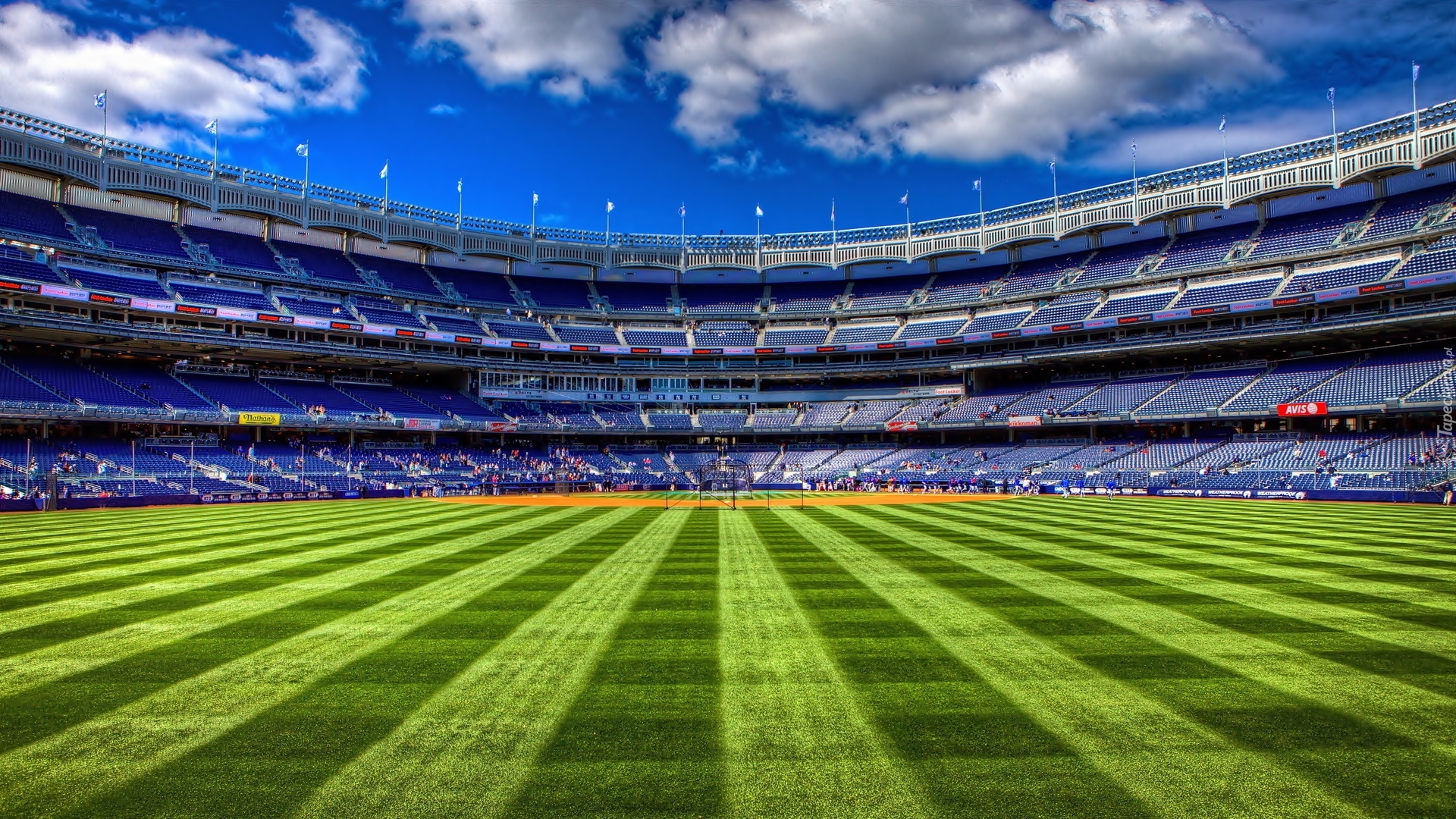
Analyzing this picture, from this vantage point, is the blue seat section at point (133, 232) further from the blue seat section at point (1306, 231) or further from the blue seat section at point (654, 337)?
the blue seat section at point (1306, 231)

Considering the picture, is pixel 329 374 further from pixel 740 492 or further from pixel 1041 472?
pixel 1041 472

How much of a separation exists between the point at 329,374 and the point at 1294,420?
76.1m

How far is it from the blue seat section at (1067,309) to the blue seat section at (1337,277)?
14.0m

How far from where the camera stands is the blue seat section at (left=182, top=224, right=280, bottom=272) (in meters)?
62.5

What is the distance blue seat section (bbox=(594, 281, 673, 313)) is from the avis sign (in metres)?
55.2

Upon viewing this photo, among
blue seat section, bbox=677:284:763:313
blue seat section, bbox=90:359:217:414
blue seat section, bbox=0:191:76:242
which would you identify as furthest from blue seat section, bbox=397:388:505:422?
blue seat section, bbox=0:191:76:242

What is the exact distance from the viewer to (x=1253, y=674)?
8086 mm

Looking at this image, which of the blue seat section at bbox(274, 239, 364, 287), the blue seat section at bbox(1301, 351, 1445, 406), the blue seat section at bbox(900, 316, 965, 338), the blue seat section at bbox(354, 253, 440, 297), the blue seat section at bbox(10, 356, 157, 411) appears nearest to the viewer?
the blue seat section at bbox(1301, 351, 1445, 406)

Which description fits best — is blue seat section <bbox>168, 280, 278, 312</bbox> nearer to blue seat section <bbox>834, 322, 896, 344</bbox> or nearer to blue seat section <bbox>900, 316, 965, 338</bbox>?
blue seat section <bbox>834, 322, 896, 344</bbox>

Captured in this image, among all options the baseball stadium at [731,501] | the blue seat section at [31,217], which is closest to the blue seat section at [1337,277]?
the baseball stadium at [731,501]

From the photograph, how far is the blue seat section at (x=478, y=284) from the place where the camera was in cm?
7562

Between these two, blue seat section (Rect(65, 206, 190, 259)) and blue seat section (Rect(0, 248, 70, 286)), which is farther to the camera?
blue seat section (Rect(65, 206, 190, 259))

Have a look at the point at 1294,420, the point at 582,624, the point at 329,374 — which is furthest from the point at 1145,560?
the point at 329,374

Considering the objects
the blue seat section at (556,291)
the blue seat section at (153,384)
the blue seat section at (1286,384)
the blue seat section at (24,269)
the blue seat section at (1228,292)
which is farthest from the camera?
the blue seat section at (556,291)
